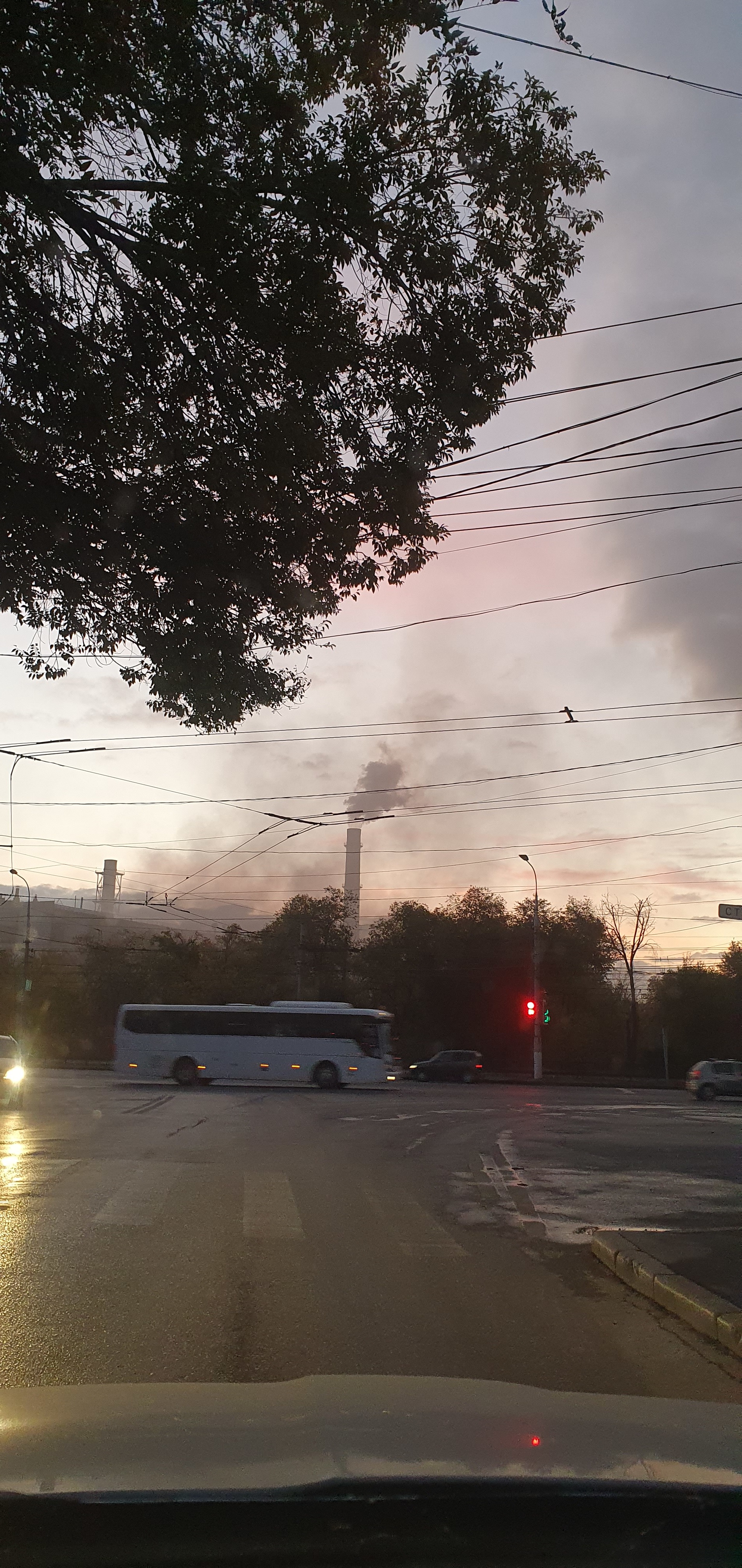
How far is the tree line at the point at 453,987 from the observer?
6219cm

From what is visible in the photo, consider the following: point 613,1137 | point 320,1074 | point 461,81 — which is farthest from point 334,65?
point 320,1074

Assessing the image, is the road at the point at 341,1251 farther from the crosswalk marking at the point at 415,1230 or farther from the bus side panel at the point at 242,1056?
the bus side panel at the point at 242,1056

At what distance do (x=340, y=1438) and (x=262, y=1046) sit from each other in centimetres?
3365

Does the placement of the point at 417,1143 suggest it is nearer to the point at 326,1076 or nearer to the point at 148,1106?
the point at 148,1106

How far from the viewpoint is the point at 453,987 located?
210 ft

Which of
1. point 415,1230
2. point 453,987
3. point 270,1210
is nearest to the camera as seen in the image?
point 415,1230

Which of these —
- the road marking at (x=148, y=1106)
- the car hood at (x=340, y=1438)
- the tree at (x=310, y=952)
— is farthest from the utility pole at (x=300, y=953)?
the car hood at (x=340, y=1438)

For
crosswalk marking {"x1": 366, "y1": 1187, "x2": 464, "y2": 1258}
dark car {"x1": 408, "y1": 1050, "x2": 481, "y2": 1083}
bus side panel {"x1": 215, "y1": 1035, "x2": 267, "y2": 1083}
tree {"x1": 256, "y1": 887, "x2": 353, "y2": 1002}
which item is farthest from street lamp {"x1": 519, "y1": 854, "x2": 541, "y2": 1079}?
crosswalk marking {"x1": 366, "y1": 1187, "x2": 464, "y2": 1258}

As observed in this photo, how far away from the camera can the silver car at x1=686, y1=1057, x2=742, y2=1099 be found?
118ft

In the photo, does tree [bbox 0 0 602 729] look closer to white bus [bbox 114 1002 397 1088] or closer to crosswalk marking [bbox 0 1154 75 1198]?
crosswalk marking [bbox 0 1154 75 1198]

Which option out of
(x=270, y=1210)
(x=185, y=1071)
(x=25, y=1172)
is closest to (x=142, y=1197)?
(x=270, y=1210)

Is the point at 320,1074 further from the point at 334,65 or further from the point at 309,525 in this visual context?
the point at 334,65

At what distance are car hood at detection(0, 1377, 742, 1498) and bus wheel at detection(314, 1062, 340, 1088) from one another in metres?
33.0

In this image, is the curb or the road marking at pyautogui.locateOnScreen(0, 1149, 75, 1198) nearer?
the curb
